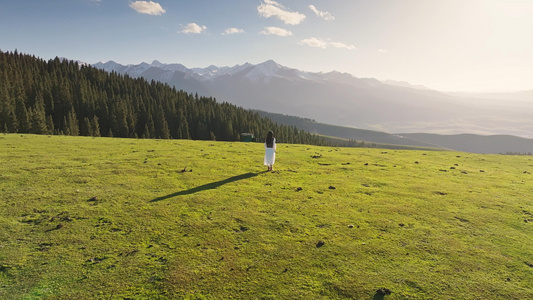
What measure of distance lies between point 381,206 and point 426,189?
239 inches

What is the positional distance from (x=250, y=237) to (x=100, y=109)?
13712 cm

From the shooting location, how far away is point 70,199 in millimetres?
13234

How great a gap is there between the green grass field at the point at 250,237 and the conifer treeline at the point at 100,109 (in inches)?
3652

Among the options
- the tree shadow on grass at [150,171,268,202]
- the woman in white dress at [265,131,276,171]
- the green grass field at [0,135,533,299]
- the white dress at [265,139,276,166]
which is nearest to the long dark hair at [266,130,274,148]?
the woman in white dress at [265,131,276,171]

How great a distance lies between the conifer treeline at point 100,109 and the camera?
9550 centimetres

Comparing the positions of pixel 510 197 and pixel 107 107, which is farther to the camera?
pixel 107 107

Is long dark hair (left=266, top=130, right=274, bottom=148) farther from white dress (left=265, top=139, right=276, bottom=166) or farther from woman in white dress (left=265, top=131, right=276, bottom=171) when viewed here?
white dress (left=265, top=139, right=276, bottom=166)

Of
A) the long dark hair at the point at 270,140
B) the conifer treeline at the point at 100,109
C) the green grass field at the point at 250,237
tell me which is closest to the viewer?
the green grass field at the point at 250,237

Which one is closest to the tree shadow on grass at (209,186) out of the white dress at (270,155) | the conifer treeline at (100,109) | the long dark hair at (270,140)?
the white dress at (270,155)

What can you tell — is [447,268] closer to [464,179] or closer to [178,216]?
[178,216]

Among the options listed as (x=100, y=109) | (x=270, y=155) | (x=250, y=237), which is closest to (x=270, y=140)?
(x=270, y=155)

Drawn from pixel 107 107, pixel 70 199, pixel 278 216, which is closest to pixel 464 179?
pixel 278 216

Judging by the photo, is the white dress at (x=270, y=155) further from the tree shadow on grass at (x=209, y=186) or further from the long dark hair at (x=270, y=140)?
the tree shadow on grass at (x=209, y=186)

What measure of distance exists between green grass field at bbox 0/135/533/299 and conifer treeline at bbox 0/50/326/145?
3652 inches
